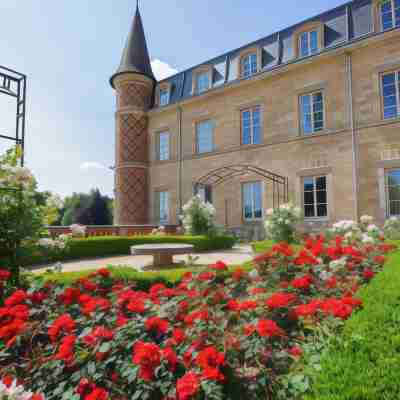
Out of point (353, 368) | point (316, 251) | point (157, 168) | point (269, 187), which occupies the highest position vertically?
point (157, 168)

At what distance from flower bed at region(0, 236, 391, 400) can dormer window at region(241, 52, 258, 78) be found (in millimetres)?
13543

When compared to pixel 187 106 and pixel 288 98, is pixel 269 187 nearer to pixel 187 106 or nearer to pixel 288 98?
pixel 288 98

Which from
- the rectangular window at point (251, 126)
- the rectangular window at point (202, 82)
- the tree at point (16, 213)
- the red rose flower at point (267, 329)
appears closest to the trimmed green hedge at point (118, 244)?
the rectangular window at point (251, 126)

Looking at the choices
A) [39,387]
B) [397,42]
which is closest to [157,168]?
[397,42]

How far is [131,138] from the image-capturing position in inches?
661

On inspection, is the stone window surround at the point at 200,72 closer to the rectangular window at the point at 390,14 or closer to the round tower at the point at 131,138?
the round tower at the point at 131,138

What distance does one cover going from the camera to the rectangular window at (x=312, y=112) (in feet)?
39.6

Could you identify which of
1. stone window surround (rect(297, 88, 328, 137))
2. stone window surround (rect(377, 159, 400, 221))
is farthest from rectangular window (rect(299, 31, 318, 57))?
stone window surround (rect(377, 159, 400, 221))

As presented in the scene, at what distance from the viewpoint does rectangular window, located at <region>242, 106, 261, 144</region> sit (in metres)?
13.7

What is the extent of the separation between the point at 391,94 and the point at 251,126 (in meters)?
5.58

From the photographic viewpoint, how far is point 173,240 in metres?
10.2

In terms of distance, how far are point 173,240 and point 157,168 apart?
24.6 feet

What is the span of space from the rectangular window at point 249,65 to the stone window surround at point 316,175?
5632 millimetres

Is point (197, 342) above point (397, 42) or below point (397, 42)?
below
